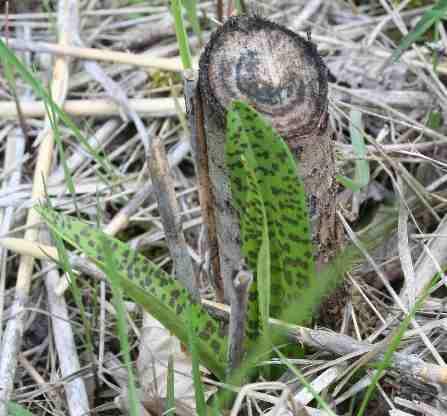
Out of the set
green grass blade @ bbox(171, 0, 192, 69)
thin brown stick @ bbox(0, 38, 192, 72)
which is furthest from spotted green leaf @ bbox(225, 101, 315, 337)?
thin brown stick @ bbox(0, 38, 192, 72)

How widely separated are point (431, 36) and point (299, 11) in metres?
0.40

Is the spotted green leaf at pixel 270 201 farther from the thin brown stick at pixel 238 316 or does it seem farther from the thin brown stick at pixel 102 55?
the thin brown stick at pixel 102 55

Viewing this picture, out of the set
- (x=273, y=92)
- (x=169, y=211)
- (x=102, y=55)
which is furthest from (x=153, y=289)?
(x=102, y=55)

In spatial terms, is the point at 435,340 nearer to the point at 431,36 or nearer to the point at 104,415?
the point at 104,415

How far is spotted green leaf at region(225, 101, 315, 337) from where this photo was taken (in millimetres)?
948

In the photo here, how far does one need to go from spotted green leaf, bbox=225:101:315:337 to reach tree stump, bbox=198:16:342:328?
0.05 metres

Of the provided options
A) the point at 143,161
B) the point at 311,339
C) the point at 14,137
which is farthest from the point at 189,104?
the point at 14,137

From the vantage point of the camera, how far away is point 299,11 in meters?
2.14

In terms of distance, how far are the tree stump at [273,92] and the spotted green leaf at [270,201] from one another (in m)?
0.05

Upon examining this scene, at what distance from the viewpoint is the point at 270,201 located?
1044mm

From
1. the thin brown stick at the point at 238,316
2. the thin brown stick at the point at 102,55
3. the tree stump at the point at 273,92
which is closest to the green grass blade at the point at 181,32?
the tree stump at the point at 273,92

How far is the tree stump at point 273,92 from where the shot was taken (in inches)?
40.1

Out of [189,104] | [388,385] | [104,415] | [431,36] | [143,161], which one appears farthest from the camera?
[431,36]

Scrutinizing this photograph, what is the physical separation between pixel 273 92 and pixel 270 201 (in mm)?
160
